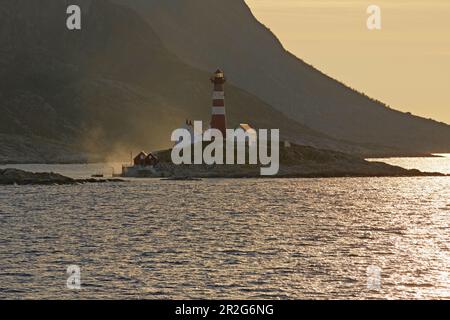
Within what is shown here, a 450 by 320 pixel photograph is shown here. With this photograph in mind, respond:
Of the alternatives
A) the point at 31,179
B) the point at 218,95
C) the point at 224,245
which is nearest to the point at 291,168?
the point at 218,95

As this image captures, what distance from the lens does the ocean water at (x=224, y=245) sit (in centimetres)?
4619

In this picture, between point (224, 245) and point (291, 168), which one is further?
point (291, 168)

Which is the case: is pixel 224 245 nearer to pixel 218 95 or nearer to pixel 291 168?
pixel 218 95

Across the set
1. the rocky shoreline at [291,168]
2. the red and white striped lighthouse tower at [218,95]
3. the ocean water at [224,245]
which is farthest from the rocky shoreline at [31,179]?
the red and white striped lighthouse tower at [218,95]

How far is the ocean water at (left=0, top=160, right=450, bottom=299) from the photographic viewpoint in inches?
1818

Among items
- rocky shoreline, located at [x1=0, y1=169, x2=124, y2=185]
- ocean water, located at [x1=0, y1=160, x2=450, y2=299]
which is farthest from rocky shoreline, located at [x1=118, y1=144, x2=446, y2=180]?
ocean water, located at [x1=0, y1=160, x2=450, y2=299]

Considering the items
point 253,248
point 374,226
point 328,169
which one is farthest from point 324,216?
point 328,169

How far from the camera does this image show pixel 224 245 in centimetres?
6700

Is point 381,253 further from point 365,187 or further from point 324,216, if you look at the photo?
point 365,187

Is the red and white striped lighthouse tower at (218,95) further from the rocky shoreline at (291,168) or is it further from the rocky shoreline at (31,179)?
the rocky shoreline at (31,179)

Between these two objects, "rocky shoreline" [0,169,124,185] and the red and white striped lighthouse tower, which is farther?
the red and white striped lighthouse tower

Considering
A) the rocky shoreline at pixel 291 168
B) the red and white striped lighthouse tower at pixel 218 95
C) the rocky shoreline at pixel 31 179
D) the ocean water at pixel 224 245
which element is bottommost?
the ocean water at pixel 224 245

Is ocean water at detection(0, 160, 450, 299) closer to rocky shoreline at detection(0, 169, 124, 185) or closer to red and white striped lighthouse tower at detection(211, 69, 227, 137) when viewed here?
rocky shoreline at detection(0, 169, 124, 185)
